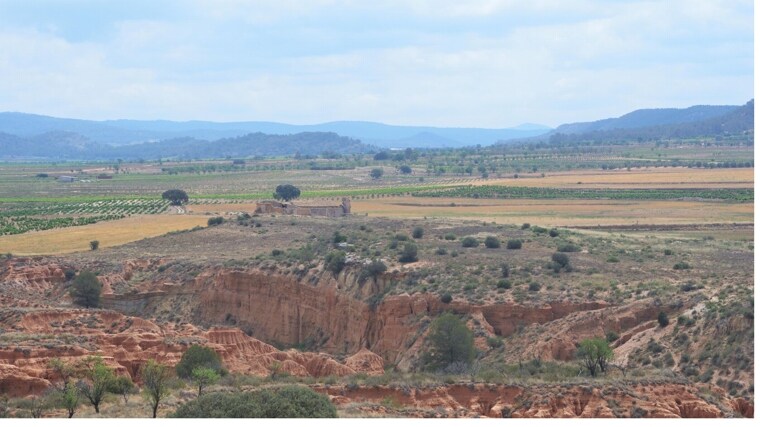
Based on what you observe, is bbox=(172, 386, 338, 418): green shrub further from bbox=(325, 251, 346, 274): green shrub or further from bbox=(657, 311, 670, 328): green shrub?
bbox=(325, 251, 346, 274): green shrub

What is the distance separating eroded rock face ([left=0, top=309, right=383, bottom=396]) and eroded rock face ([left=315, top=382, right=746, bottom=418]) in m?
7.67

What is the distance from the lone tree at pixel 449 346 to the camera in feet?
131

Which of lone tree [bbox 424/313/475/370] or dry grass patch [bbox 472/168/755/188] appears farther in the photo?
dry grass patch [bbox 472/168/755/188]

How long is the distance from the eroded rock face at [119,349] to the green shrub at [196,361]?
1.37 meters

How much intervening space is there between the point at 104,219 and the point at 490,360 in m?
74.7

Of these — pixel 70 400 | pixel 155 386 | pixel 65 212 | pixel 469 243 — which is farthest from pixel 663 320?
pixel 65 212

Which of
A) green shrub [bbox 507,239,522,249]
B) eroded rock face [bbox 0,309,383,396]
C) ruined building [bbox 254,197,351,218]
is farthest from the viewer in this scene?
ruined building [bbox 254,197,351,218]

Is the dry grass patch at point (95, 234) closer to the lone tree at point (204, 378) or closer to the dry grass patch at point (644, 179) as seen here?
the lone tree at point (204, 378)

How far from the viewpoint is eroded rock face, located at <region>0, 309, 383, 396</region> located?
34.7 metres

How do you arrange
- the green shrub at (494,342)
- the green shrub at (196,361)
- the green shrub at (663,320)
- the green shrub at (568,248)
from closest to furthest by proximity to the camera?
the green shrub at (196,361) < the green shrub at (663,320) < the green shrub at (494,342) < the green shrub at (568,248)

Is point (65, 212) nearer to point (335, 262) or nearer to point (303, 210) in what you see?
point (303, 210)

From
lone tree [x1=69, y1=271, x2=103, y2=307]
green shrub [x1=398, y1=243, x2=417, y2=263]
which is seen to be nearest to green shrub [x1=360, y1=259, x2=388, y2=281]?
green shrub [x1=398, y1=243, x2=417, y2=263]

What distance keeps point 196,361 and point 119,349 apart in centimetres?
308

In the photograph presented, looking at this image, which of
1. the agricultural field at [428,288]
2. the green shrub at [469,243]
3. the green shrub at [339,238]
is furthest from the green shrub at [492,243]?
the green shrub at [339,238]
